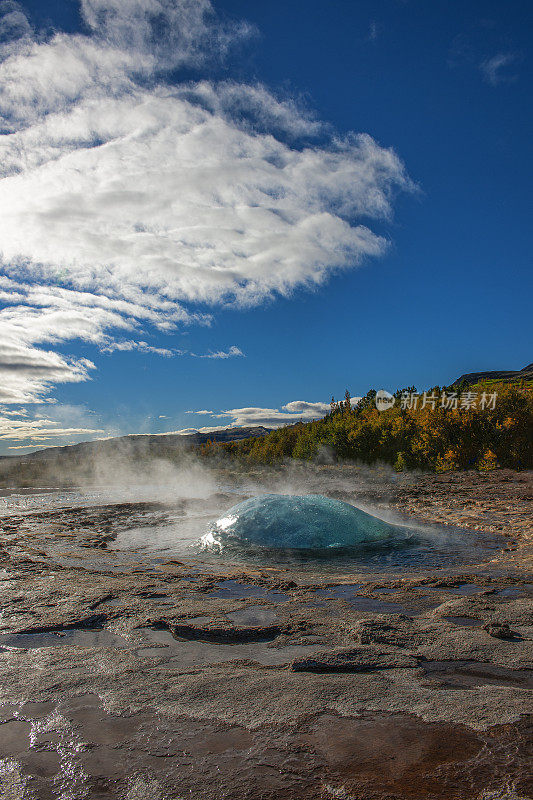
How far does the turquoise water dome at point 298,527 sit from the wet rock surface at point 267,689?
8.90ft

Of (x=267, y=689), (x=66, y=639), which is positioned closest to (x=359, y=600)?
(x=267, y=689)

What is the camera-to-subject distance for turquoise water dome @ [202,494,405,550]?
27.8 ft

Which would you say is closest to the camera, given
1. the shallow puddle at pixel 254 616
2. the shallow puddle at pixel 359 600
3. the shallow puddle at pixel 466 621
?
the shallow puddle at pixel 466 621

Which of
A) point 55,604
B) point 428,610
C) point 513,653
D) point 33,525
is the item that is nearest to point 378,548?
point 428,610

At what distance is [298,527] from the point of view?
876 cm

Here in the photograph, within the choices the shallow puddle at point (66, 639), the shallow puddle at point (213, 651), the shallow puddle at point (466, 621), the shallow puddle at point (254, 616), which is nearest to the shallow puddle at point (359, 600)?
Result: the shallow puddle at point (466, 621)

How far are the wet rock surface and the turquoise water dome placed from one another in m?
2.71

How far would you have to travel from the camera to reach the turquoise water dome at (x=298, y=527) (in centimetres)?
847

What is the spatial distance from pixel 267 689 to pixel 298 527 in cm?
617

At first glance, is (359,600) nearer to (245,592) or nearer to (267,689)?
(245,592)

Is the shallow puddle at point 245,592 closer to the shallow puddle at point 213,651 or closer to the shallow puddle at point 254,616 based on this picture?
the shallow puddle at point 254,616

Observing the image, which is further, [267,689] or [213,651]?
[213,651]

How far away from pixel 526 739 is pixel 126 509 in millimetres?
14709

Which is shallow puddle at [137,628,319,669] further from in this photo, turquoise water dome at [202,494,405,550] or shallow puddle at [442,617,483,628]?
turquoise water dome at [202,494,405,550]
